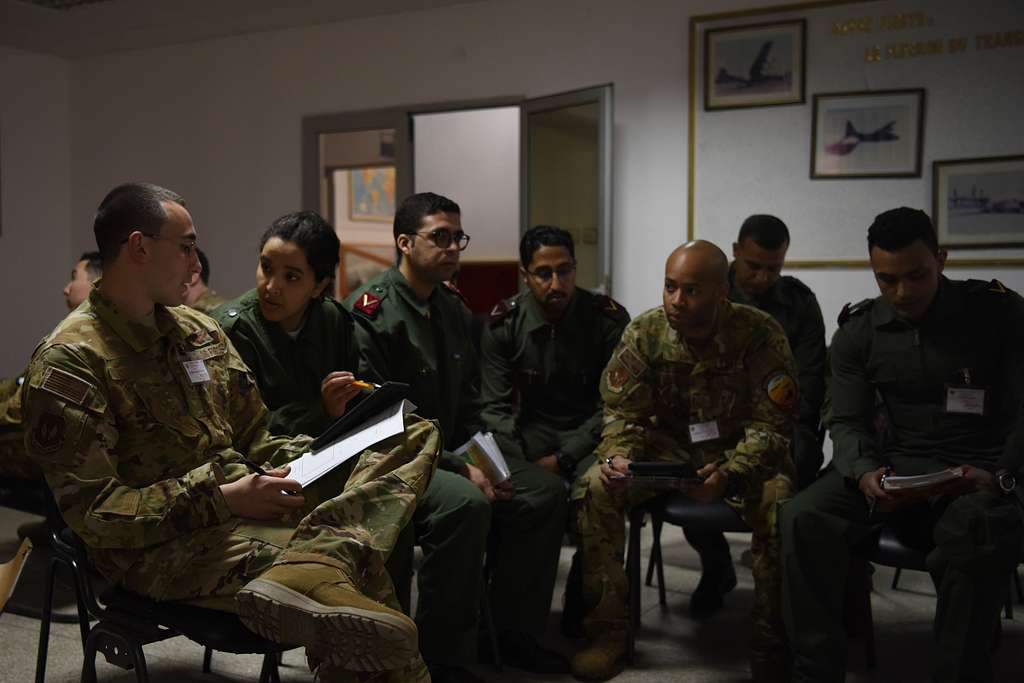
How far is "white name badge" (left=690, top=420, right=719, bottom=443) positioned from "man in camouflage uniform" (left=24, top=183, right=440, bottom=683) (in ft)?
3.66

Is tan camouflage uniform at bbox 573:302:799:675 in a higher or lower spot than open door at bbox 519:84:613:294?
lower

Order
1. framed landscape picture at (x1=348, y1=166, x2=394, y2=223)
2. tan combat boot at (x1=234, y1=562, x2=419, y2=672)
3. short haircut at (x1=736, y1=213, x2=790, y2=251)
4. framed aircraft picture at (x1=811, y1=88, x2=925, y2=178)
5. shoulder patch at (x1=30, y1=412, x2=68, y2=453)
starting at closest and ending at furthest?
tan combat boot at (x1=234, y1=562, x2=419, y2=672) → shoulder patch at (x1=30, y1=412, x2=68, y2=453) → short haircut at (x1=736, y1=213, x2=790, y2=251) → framed aircraft picture at (x1=811, y1=88, x2=925, y2=178) → framed landscape picture at (x1=348, y1=166, x2=394, y2=223)

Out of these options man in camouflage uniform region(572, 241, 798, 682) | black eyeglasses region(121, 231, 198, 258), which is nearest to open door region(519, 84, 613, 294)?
man in camouflage uniform region(572, 241, 798, 682)

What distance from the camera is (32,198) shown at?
671 cm

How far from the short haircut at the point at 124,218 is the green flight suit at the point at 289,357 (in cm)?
64

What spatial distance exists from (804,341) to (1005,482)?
1.27m

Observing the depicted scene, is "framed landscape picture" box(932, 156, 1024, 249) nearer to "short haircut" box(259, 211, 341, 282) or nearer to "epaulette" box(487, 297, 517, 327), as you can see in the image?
"epaulette" box(487, 297, 517, 327)

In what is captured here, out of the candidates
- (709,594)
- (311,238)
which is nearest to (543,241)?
(311,238)

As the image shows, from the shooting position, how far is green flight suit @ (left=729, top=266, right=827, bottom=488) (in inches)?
133

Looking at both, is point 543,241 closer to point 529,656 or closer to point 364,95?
point 529,656

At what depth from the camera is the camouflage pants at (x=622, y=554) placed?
8.34 feet

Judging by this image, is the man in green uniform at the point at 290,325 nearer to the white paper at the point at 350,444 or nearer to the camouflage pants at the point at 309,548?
the white paper at the point at 350,444

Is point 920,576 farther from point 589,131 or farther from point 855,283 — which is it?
point 589,131

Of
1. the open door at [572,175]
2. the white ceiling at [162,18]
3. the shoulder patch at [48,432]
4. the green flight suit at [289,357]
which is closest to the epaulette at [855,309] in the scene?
the green flight suit at [289,357]
